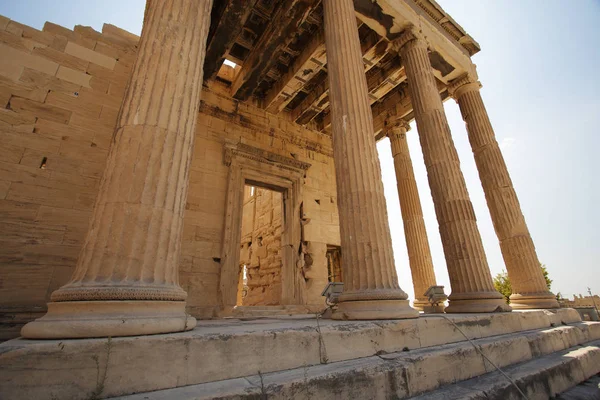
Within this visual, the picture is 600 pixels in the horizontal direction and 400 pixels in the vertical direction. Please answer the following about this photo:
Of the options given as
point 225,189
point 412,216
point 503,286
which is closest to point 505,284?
point 503,286

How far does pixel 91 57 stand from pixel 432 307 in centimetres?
1166

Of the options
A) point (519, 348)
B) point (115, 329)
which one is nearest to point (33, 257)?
point (115, 329)

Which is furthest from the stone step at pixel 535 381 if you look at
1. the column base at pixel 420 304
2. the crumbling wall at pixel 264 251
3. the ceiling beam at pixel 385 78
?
the ceiling beam at pixel 385 78

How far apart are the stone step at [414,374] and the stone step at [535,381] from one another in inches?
0.4

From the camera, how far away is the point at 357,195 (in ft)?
16.1

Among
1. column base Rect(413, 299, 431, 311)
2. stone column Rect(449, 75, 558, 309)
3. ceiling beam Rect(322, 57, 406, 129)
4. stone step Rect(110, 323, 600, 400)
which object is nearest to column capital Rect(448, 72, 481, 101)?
stone column Rect(449, 75, 558, 309)

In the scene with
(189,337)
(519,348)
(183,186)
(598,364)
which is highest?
(183,186)

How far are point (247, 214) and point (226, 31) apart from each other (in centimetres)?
822

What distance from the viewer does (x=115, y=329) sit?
7.27 feet

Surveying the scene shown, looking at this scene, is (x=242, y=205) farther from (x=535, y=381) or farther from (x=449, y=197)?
(x=535, y=381)

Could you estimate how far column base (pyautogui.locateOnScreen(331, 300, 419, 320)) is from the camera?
3980 millimetres

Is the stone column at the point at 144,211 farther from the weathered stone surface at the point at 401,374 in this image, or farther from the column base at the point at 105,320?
the weathered stone surface at the point at 401,374

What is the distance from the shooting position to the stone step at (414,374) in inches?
79.6

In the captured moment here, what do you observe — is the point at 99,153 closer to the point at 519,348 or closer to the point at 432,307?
the point at 519,348
